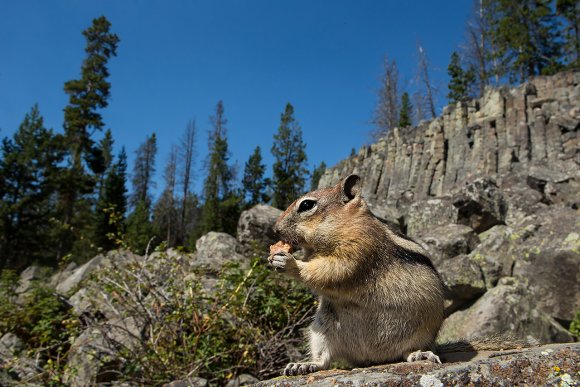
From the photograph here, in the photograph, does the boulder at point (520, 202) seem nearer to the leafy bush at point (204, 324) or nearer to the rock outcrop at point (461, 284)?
the rock outcrop at point (461, 284)

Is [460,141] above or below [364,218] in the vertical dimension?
above

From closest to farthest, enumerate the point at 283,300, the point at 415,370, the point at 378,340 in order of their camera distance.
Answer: the point at 415,370 < the point at 378,340 < the point at 283,300

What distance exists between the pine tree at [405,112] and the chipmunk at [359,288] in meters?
42.6

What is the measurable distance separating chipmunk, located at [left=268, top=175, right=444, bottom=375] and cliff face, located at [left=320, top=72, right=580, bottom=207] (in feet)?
47.7

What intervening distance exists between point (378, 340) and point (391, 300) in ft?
0.94

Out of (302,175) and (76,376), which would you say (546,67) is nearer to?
(302,175)

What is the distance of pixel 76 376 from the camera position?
21.3 feet

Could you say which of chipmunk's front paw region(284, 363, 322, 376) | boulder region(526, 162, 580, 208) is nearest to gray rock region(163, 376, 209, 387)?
chipmunk's front paw region(284, 363, 322, 376)

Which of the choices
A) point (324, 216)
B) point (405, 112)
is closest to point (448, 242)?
point (324, 216)

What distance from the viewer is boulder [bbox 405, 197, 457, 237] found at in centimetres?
1187

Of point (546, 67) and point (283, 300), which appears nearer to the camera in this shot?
point (283, 300)

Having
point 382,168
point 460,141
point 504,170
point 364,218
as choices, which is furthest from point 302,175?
point 364,218

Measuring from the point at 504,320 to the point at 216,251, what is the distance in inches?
226

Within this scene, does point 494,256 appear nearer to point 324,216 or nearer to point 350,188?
point 350,188
